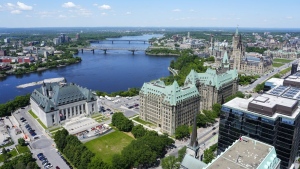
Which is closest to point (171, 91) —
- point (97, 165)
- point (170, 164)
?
point (170, 164)

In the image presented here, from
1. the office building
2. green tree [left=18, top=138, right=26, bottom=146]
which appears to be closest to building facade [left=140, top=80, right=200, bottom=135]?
the office building

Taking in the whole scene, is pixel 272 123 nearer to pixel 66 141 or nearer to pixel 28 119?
pixel 66 141

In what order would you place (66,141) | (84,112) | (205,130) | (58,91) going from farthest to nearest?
(84,112) < (58,91) < (205,130) < (66,141)

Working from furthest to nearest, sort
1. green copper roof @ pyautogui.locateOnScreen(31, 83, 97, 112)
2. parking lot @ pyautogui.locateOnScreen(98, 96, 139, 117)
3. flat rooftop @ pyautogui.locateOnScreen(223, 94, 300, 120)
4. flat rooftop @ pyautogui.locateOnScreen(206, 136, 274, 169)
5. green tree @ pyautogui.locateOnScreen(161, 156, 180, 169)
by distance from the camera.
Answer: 1. parking lot @ pyautogui.locateOnScreen(98, 96, 139, 117)
2. green copper roof @ pyautogui.locateOnScreen(31, 83, 97, 112)
3. green tree @ pyautogui.locateOnScreen(161, 156, 180, 169)
4. flat rooftop @ pyautogui.locateOnScreen(223, 94, 300, 120)
5. flat rooftop @ pyautogui.locateOnScreen(206, 136, 274, 169)

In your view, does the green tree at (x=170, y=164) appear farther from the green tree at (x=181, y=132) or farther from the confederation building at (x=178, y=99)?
the confederation building at (x=178, y=99)

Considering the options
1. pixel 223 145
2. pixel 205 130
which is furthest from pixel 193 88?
pixel 223 145

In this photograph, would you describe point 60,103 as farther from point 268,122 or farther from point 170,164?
point 268,122

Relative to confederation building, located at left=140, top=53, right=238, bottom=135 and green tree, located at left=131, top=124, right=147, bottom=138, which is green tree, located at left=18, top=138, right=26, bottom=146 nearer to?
green tree, located at left=131, top=124, right=147, bottom=138

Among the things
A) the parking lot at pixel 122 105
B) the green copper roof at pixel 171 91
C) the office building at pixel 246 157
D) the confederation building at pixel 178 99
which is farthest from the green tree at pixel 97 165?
the parking lot at pixel 122 105
